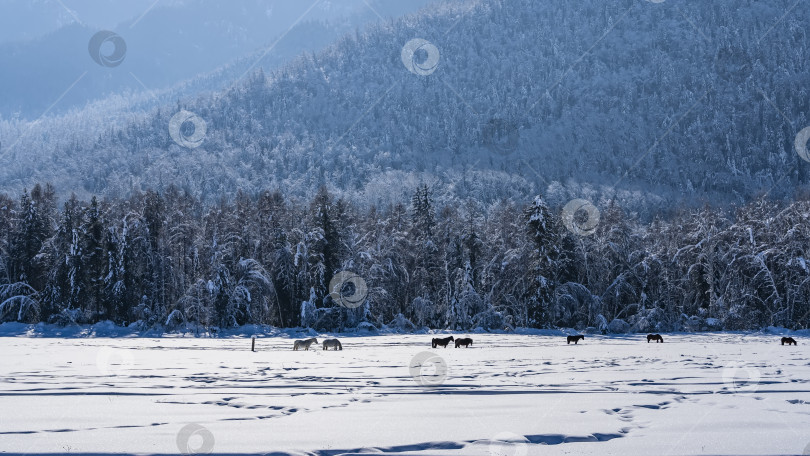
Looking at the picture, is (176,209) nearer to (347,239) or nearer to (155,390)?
(347,239)

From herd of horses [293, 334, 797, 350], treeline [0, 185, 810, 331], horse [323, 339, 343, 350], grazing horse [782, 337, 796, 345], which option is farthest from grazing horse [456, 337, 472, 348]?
treeline [0, 185, 810, 331]

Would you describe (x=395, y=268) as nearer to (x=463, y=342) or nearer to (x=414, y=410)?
(x=463, y=342)

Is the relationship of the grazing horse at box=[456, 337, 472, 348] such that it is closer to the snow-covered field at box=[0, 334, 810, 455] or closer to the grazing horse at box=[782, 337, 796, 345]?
the snow-covered field at box=[0, 334, 810, 455]

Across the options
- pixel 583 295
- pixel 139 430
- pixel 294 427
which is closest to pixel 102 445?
pixel 139 430

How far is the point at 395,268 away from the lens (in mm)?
61438

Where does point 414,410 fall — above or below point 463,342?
above

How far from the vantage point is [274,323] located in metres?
61.7

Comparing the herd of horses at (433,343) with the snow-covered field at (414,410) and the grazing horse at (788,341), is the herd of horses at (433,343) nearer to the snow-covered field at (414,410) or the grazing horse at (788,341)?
the grazing horse at (788,341)

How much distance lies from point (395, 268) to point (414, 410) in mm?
50840

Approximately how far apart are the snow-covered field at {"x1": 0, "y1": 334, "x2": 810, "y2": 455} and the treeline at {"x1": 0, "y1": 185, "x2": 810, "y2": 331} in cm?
3597

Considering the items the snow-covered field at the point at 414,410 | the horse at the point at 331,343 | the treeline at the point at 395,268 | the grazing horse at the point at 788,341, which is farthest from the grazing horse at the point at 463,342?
the treeline at the point at 395,268

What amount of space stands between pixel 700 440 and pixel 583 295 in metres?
49.2

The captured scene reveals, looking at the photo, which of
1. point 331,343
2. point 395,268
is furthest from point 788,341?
point 395,268

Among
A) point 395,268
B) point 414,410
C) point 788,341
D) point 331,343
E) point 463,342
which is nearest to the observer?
point 414,410
